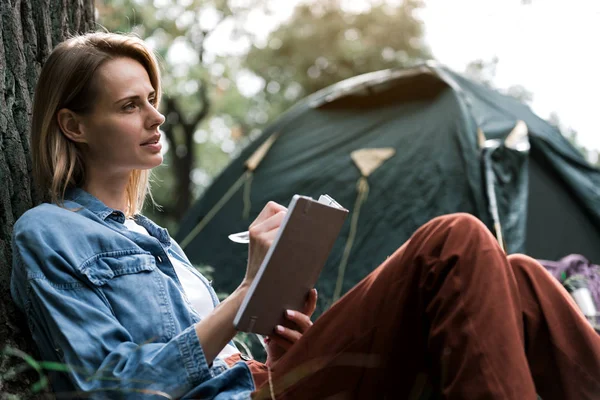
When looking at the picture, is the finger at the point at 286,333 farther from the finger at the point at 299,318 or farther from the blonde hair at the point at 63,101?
the blonde hair at the point at 63,101

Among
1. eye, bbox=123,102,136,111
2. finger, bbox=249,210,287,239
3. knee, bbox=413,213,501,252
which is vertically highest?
eye, bbox=123,102,136,111

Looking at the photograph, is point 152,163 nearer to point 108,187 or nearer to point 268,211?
point 108,187

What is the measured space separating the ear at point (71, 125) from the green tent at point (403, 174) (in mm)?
Answer: 1999

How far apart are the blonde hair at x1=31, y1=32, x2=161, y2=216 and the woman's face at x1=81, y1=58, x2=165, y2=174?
2 centimetres

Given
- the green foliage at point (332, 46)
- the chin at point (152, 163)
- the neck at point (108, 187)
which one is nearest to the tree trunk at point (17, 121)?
the neck at point (108, 187)

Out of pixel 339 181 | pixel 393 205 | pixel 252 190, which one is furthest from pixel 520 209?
pixel 252 190

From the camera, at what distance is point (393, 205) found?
3586 millimetres

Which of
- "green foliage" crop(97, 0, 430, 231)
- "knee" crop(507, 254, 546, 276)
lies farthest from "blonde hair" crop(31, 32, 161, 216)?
"green foliage" crop(97, 0, 430, 231)

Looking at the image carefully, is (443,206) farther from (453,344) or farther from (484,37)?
(484,37)

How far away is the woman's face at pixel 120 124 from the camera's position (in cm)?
158

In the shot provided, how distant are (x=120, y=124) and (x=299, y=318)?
56 centimetres

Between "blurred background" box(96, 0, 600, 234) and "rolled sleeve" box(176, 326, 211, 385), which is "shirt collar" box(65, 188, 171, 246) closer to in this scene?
"rolled sleeve" box(176, 326, 211, 385)

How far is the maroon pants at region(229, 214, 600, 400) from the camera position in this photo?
46.4 inches

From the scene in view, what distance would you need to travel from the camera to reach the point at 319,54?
1427 cm
